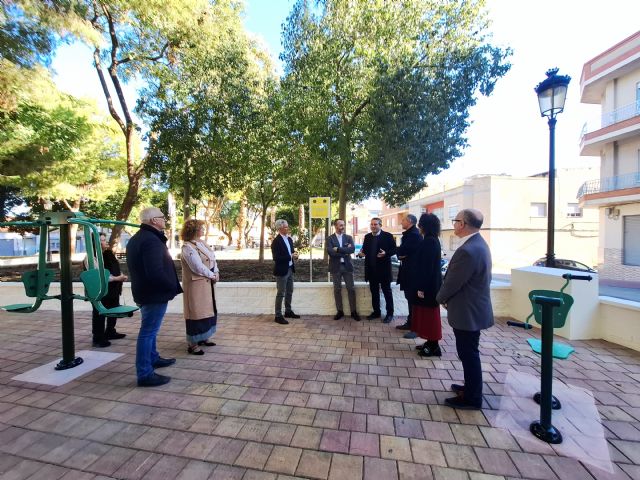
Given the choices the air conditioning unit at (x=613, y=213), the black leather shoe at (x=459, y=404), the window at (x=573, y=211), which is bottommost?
the black leather shoe at (x=459, y=404)

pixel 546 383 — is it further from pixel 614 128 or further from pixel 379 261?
pixel 614 128

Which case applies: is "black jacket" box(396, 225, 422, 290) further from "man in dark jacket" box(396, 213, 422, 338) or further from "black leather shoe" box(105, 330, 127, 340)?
"black leather shoe" box(105, 330, 127, 340)

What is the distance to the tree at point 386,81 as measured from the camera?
269 inches

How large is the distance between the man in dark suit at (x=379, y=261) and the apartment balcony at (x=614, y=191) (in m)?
19.6

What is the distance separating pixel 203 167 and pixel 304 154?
112 inches

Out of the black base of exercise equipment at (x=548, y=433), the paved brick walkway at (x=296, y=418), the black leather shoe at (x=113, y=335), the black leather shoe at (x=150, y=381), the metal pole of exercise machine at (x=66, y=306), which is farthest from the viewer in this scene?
the black leather shoe at (x=113, y=335)

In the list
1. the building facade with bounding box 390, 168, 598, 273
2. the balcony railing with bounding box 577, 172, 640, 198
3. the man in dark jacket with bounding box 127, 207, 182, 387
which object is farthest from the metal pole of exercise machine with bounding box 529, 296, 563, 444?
the building facade with bounding box 390, 168, 598, 273

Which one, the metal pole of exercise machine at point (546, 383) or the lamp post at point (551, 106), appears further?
the lamp post at point (551, 106)

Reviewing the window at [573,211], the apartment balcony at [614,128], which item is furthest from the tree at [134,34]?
the window at [573,211]

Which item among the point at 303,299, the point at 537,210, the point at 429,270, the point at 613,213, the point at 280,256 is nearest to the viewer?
the point at 429,270

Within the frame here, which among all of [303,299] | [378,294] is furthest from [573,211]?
[303,299]

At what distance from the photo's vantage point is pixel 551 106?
533 cm

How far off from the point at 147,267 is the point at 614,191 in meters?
24.0

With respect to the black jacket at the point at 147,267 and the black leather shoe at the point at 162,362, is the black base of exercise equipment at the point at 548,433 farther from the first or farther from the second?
the black leather shoe at the point at 162,362
